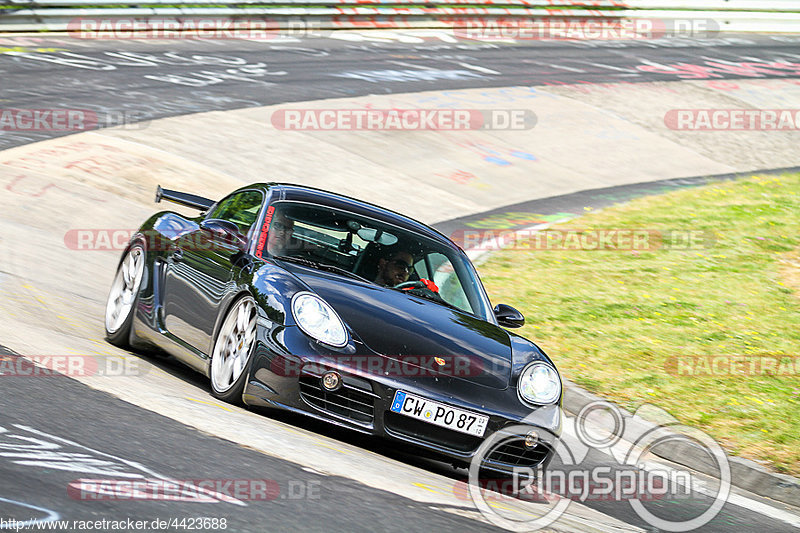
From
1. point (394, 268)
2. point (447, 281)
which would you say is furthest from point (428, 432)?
point (447, 281)

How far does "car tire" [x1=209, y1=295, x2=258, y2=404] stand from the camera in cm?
607

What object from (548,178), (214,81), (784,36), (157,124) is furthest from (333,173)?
(784,36)

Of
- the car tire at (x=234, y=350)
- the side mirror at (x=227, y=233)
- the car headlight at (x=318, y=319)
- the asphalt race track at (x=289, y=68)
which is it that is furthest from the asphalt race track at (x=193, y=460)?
the asphalt race track at (x=289, y=68)

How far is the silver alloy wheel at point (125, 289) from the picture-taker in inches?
311

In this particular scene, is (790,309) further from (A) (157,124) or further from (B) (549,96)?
(B) (549,96)

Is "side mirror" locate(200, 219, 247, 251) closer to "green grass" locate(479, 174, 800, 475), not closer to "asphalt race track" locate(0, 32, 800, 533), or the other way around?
"asphalt race track" locate(0, 32, 800, 533)

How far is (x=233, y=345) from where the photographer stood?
6.34 metres

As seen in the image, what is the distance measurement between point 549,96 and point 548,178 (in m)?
4.95

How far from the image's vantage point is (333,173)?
51.3 feet

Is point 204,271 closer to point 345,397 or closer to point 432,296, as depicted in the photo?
point 432,296

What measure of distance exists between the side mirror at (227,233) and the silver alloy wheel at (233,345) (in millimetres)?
617

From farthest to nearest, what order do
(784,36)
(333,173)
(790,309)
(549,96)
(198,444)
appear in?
(784,36), (549,96), (333,173), (790,309), (198,444)

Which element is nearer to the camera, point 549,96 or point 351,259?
point 351,259

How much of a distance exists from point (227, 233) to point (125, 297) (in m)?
1.32
